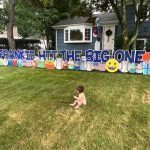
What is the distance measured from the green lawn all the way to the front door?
11697 millimetres

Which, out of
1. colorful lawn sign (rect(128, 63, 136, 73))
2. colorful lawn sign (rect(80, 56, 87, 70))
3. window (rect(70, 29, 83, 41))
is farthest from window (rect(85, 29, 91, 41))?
colorful lawn sign (rect(128, 63, 136, 73))

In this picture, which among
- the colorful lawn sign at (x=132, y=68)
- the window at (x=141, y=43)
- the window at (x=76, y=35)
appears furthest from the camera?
the window at (x=76, y=35)

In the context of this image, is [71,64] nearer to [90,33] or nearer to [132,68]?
[132,68]

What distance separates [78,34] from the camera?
887 inches

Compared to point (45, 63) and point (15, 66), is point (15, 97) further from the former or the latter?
point (15, 66)

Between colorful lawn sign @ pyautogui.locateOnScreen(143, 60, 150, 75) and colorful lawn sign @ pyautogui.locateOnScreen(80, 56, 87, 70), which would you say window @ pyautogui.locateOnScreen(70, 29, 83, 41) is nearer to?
colorful lawn sign @ pyautogui.locateOnScreen(80, 56, 87, 70)

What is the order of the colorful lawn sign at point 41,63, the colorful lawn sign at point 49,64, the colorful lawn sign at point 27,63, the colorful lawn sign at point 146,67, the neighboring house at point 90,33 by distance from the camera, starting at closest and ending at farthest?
1. the colorful lawn sign at point 146,67
2. the colorful lawn sign at point 49,64
3. the colorful lawn sign at point 41,63
4. the colorful lawn sign at point 27,63
5. the neighboring house at point 90,33

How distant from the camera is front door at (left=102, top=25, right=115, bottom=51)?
67.9 feet

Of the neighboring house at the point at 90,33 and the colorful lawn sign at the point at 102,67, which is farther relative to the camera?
the neighboring house at the point at 90,33

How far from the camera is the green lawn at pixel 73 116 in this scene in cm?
471

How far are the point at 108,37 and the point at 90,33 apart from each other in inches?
80.2

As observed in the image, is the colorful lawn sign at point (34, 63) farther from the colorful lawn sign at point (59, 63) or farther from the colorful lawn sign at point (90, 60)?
the colorful lawn sign at point (59, 63)

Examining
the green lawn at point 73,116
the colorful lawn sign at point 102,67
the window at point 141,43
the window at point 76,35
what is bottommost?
the green lawn at point 73,116

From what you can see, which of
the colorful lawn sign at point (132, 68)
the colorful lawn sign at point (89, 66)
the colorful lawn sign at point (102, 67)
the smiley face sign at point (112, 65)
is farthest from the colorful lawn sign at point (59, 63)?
the colorful lawn sign at point (132, 68)
